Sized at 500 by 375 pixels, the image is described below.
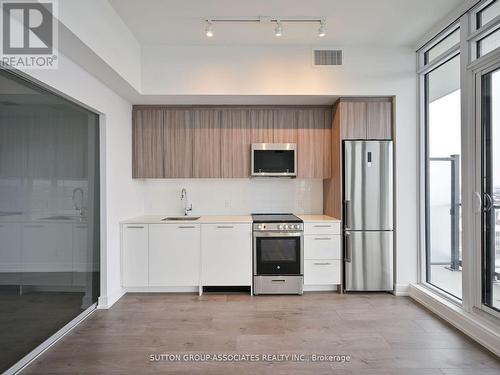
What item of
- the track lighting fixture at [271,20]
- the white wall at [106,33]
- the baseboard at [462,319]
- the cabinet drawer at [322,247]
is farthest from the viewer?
the cabinet drawer at [322,247]

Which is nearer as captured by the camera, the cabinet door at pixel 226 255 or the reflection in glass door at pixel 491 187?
the reflection in glass door at pixel 491 187

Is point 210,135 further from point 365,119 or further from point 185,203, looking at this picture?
point 365,119

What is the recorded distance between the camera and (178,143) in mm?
4238

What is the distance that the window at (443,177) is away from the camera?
3.32m

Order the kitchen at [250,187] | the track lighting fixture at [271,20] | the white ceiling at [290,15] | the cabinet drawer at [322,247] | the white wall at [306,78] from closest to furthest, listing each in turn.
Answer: the kitchen at [250,187]
the white ceiling at [290,15]
the track lighting fixture at [271,20]
the white wall at [306,78]
the cabinet drawer at [322,247]

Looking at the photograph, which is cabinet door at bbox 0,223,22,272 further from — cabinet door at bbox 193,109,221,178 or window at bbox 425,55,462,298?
window at bbox 425,55,462,298

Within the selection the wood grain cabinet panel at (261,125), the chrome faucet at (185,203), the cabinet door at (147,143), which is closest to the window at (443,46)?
the wood grain cabinet panel at (261,125)

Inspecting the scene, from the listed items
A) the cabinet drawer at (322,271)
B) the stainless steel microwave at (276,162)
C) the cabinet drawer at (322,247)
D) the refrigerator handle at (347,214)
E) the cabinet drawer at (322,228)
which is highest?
the stainless steel microwave at (276,162)

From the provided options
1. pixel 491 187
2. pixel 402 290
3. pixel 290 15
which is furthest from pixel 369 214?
pixel 290 15

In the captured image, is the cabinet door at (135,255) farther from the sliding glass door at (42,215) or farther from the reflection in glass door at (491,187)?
the reflection in glass door at (491,187)

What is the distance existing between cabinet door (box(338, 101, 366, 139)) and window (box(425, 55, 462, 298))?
76 cm

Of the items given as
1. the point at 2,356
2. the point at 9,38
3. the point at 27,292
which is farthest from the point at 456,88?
the point at 2,356

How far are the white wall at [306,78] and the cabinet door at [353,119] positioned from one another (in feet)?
0.52

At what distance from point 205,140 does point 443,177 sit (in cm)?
294
